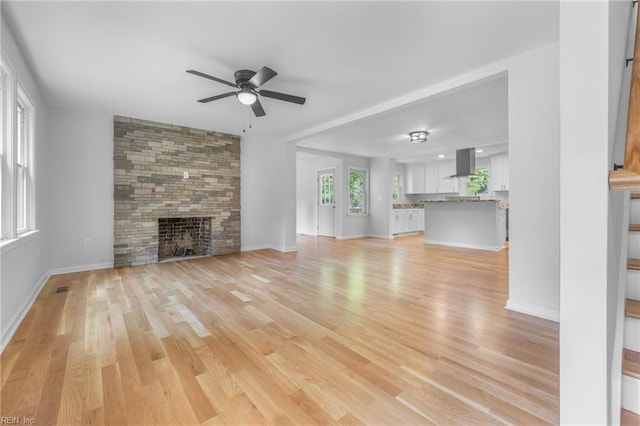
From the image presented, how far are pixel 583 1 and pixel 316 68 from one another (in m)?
2.44

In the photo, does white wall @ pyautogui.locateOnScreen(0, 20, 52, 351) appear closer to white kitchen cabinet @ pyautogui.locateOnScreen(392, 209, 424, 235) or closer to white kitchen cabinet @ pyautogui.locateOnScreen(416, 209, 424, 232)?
white kitchen cabinet @ pyautogui.locateOnScreen(392, 209, 424, 235)

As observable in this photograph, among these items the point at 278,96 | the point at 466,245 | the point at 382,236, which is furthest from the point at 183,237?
the point at 466,245

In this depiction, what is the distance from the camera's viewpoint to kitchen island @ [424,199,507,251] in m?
6.27

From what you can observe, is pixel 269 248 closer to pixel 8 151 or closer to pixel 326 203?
pixel 326 203

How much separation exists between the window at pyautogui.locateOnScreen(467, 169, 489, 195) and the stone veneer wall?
23.5 feet

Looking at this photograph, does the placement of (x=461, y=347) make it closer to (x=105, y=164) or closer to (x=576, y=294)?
(x=576, y=294)

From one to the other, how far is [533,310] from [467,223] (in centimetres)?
440

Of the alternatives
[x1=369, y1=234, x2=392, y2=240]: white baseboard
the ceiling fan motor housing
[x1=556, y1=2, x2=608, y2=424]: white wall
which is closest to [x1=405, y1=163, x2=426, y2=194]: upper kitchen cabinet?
[x1=369, y1=234, x2=392, y2=240]: white baseboard

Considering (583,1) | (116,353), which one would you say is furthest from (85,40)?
(583,1)

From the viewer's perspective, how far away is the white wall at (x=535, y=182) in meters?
2.50

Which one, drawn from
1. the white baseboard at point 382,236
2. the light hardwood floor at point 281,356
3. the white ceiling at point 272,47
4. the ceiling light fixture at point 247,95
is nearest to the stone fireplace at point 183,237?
the light hardwood floor at point 281,356

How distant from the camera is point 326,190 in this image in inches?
348

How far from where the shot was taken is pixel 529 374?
171 centimetres

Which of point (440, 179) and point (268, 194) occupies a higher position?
point (440, 179)
